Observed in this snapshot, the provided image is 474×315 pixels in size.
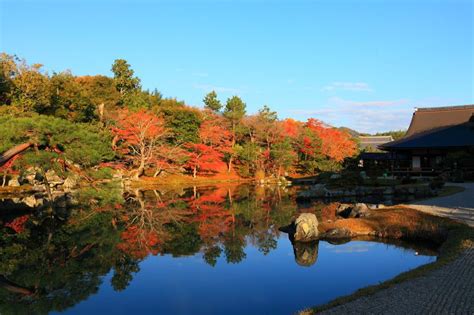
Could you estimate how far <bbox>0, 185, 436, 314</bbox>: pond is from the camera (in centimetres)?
670

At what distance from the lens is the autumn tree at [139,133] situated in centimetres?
2794

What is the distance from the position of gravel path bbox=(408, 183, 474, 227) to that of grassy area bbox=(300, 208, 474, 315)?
0.64 metres

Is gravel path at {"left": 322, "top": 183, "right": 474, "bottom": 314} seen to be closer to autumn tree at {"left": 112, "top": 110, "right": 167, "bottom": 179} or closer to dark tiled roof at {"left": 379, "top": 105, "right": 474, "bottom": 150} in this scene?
Answer: dark tiled roof at {"left": 379, "top": 105, "right": 474, "bottom": 150}

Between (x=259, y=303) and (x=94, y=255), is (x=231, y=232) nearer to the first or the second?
(x=94, y=255)

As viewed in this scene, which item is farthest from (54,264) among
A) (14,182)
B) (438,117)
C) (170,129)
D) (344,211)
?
(438,117)

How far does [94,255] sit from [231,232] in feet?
14.3

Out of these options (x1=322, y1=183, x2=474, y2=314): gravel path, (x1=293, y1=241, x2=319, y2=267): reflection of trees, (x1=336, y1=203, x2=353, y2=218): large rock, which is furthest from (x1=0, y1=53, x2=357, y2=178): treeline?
(x1=322, y1=183, x2=474, y2=314): gravel path

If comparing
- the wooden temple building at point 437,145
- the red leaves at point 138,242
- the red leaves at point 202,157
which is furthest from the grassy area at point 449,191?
the red leaves at point 202,157

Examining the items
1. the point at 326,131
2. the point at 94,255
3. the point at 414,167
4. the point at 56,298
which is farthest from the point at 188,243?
the point at 326,131

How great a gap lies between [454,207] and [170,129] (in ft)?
72.3

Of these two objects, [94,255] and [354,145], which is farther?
[354,145]

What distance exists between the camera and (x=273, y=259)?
9.31 m

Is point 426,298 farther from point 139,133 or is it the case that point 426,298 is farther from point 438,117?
point 438,117

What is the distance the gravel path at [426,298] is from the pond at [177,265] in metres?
1.52
